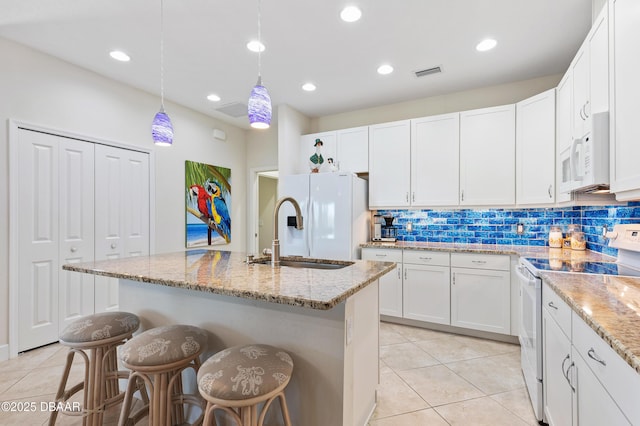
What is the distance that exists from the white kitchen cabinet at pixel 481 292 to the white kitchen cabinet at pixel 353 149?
1.60 m

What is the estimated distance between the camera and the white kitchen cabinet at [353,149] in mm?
3924

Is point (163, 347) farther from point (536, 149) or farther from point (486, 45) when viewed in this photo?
point (536, 149)

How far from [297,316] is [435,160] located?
2751 millimetres

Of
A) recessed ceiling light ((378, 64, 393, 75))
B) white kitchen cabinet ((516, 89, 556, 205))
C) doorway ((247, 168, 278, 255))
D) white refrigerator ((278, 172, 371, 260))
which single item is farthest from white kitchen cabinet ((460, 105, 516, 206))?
doorway ((247, 168, 278, 255))

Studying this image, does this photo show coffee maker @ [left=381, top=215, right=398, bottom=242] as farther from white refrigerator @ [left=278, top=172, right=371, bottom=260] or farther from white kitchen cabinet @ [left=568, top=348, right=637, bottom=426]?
white kitchen cabinet @ [left=568, top=348, right=637, bottom=426]

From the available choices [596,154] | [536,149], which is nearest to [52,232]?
[596,154]

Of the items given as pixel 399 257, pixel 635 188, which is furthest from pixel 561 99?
pixel 399 257

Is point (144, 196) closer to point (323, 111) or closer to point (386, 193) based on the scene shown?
point (323, 111)

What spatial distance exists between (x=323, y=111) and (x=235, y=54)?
1.74 meters

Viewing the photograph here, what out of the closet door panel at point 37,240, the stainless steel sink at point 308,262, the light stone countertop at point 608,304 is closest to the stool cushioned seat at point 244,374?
the stainless steel sink at point 308,262

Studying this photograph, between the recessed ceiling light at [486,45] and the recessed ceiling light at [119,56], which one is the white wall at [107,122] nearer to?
the recessed ceiling light at [119,56]

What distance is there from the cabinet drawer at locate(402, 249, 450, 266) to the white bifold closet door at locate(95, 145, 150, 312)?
3.13m

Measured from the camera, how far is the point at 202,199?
4.48 m

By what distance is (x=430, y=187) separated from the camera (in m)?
3.54
